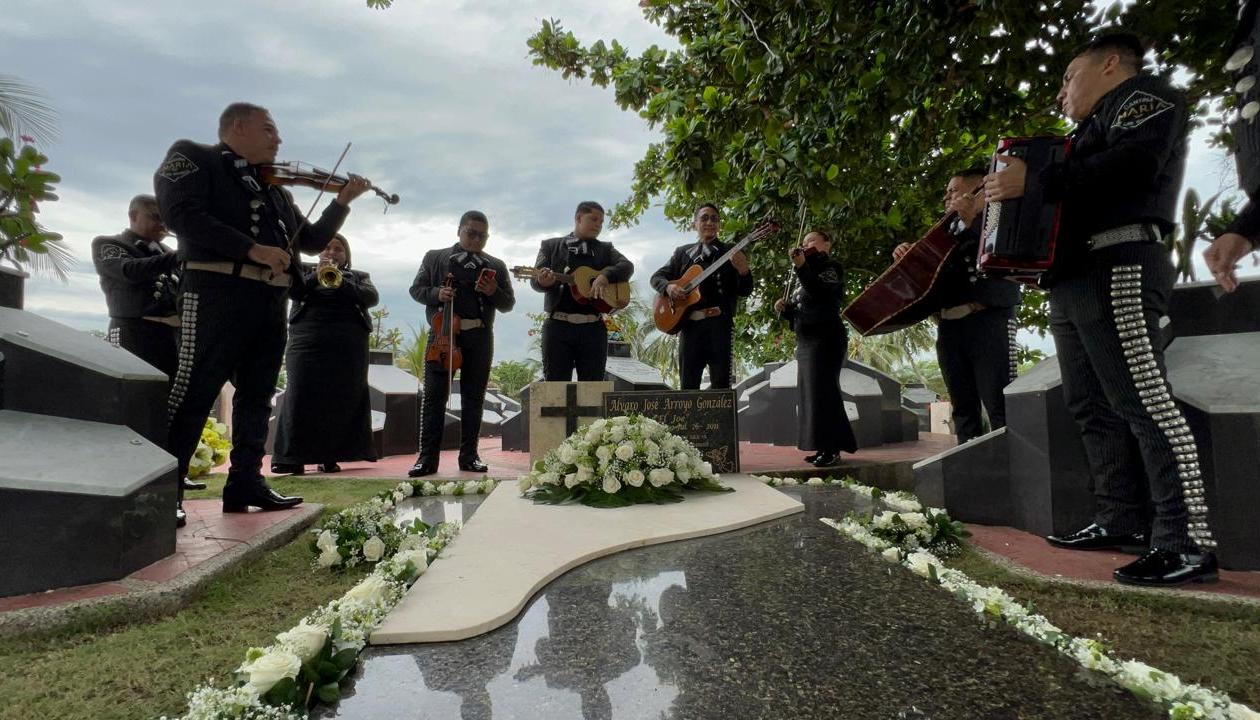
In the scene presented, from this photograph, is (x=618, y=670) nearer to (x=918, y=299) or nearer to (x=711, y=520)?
(x=711, y=520)

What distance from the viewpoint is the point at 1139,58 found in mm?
2553

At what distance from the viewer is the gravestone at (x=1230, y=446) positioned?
7.39ft

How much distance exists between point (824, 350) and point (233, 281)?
4.52 metres

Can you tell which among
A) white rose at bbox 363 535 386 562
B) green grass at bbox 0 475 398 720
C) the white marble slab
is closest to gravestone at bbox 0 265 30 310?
green grass at bbox 0 475 398 720

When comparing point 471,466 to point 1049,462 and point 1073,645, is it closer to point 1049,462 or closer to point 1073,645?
point 1049,462

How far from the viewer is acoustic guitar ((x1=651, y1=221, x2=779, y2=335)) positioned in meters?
5.52

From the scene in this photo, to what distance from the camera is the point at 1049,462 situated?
289cm

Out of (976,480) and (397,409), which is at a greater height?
(397,409)

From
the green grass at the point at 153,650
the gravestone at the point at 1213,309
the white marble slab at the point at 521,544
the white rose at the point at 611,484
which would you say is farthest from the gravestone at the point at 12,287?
the gravestone at the point at 1213,309

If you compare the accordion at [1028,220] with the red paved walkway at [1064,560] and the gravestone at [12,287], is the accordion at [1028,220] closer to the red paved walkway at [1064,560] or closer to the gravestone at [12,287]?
the red paved walkway at [1064,560]

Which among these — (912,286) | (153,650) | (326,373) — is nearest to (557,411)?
(326,373)

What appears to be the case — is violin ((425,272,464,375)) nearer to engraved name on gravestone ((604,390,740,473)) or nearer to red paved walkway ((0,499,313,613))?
engraved name on gravestone ((604,390,740,473))

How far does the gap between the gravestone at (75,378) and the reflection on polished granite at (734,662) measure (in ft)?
6.22

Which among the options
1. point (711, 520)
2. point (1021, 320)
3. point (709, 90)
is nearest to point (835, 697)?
point (711, 520)
